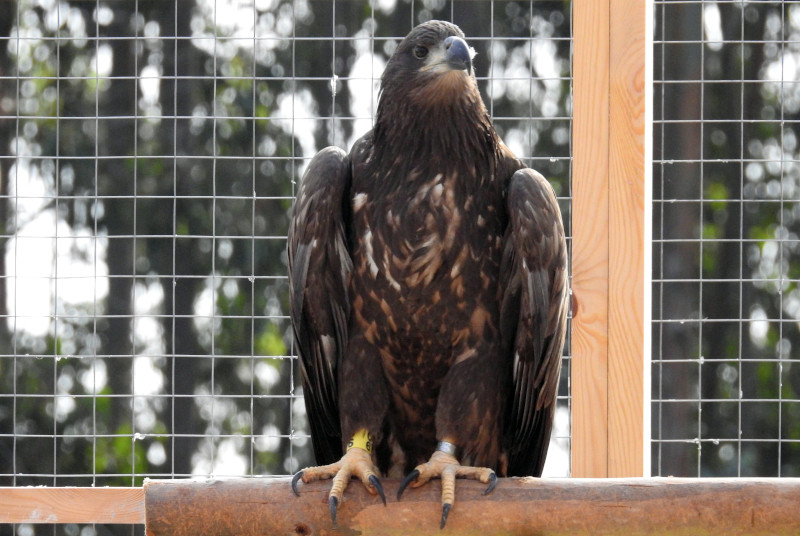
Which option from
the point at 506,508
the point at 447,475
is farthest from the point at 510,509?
the point at 447,475

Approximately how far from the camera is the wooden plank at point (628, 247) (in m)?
2.52

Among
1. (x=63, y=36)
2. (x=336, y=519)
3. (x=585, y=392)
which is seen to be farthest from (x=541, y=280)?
(x=63, y=36)

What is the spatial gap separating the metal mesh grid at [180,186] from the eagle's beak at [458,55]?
99 centimetres

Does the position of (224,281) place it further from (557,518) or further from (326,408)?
(557,518)

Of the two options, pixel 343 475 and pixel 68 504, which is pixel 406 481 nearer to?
pixel 343 475

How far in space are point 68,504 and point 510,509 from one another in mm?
1600

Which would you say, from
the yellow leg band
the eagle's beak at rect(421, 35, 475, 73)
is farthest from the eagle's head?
the yellow leg band

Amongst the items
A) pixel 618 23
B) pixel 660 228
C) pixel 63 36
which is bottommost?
pixel 660 228

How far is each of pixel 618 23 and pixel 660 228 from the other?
1.42 metres

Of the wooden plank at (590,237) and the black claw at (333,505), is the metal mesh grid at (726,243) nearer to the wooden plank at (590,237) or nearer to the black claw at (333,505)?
the wooden plank at (590,237)

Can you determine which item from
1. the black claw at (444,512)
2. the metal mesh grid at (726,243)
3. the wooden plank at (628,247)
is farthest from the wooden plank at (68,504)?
the metal mesh grid at (726,243)

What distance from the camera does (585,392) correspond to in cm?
258

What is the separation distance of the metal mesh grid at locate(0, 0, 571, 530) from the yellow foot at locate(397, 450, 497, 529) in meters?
1.28

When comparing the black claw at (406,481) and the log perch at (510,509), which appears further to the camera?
the black claw at (406,481)
